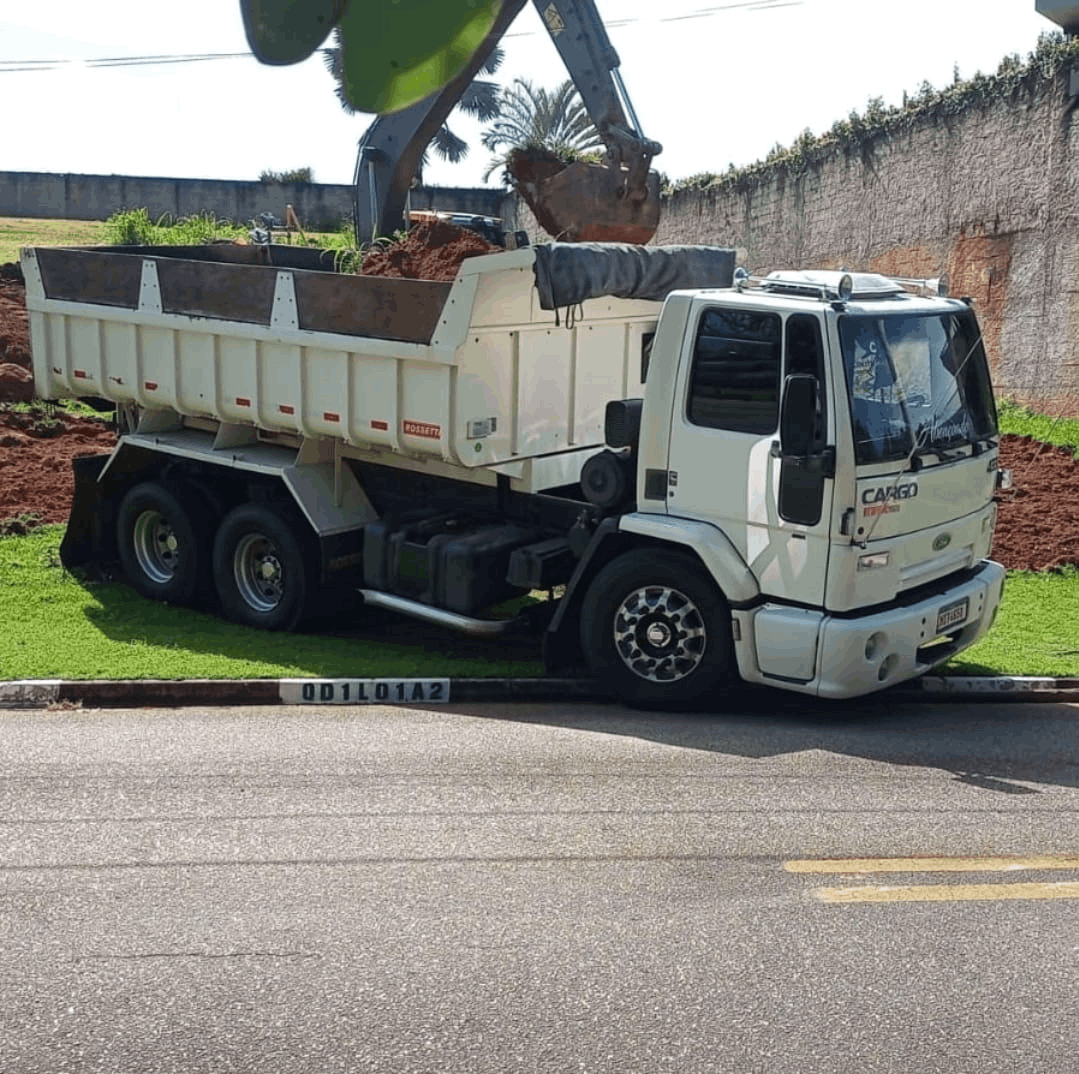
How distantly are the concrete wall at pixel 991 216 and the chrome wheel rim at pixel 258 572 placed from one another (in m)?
11.9

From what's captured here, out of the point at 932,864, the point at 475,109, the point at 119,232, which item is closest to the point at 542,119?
the point at 475,109

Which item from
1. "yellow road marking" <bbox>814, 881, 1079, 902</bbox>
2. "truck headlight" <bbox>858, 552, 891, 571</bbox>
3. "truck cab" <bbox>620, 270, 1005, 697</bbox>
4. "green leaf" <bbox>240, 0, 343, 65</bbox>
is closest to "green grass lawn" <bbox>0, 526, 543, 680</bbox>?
"truck cab" <bbox>620, 270, 1005, 697</bbox>

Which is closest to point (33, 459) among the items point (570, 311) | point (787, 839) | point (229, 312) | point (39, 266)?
point (39, 266)

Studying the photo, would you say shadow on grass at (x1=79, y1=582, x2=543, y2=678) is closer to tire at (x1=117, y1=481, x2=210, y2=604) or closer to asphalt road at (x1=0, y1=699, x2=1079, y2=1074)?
tire at (x1=117, y1=481, x2=210, y2=604)

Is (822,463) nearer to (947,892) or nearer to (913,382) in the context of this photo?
(913,382)

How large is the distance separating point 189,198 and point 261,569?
3588 cm

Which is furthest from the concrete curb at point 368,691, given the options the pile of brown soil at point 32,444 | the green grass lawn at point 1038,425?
the green grass lawn at point 1038,425

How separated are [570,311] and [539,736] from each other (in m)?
3.06

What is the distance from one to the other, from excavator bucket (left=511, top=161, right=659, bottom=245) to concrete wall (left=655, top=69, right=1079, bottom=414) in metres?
8.29

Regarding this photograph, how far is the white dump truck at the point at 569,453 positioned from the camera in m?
8.20

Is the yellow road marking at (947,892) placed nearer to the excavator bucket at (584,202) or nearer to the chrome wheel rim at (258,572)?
the chrome wheel rim at (258,572)

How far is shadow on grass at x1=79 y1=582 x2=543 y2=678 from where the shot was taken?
9617mm

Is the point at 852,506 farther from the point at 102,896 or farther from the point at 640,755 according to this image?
the point at 102,896

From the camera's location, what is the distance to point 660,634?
345 inches
